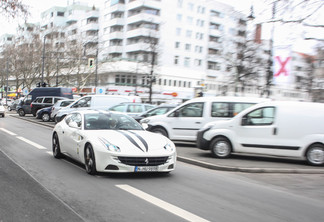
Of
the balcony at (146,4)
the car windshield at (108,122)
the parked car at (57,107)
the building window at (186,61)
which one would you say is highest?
the balcony at (146,4)

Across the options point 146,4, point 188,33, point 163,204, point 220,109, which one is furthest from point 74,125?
point 188,33

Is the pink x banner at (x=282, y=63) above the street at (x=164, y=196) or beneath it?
above

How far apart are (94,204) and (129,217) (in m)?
0.74

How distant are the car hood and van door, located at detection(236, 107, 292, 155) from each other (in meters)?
3.88

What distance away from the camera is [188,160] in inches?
392

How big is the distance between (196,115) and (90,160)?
702 centimetres

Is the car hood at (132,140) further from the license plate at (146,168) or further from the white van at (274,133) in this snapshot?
the white van at (274,133)

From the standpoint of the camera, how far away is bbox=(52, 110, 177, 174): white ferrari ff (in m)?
6.73

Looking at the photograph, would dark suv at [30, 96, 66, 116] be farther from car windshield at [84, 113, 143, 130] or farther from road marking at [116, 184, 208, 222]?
road marking at [116, 184, 208, 222]

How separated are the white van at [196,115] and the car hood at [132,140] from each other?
19.5 ft

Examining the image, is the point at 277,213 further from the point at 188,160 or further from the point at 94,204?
the point at 188,160

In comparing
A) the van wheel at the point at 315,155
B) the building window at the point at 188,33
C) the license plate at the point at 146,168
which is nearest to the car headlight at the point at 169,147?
the license plate at the point at 146,168

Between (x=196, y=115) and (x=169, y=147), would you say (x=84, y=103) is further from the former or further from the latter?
(x=169, y=147)

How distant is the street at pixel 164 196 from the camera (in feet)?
15.5
